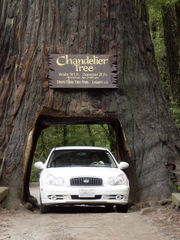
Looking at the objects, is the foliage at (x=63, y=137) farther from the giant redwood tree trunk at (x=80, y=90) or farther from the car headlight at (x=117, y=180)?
the car headlight at (x=117, y=180)

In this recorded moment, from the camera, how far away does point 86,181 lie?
10109 mm

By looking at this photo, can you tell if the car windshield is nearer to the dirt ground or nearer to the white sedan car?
the white sedan car

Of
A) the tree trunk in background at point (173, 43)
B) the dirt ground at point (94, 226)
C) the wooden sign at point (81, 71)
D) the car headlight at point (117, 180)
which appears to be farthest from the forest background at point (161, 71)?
the dirt ground at point (94, 226)

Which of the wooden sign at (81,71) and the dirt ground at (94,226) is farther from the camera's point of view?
the wooden sign at (81,71)

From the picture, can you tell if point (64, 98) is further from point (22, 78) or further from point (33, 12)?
point (33, 12)

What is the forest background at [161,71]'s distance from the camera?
17656 mm

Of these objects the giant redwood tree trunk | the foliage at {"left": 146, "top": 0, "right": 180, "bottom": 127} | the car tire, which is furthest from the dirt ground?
the foliage at {"left": 146, "top": 0, "right": 180, "bottom": 127}

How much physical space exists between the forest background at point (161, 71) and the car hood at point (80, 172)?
658cm

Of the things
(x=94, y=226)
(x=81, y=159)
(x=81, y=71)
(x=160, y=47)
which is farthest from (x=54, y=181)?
(x=160, y=47)

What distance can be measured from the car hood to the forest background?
658cm

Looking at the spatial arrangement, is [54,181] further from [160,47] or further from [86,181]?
[160,47]

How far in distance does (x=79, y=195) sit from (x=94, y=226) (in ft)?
6.79

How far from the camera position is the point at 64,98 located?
482 inches

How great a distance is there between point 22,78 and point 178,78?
25.1 ft
